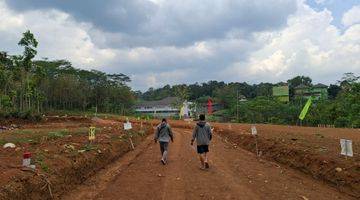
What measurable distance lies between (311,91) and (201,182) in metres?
110

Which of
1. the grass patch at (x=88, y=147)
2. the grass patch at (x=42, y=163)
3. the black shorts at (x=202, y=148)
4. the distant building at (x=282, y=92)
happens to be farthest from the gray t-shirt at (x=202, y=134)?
the distant building at (x=282, y=92)

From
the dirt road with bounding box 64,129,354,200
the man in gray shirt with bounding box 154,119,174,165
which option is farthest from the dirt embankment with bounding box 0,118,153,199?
the man in gray shirt with bounding box 154,119,174,165

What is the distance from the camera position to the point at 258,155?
22.6 meters

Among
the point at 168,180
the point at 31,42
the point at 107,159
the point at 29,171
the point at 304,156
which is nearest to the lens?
the point at 29,171

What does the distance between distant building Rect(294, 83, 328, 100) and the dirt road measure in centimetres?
9111

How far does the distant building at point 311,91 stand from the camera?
108938 mm

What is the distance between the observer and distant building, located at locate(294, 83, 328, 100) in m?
109

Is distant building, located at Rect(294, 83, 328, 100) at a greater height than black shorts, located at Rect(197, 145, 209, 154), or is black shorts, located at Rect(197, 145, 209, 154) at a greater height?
distant building, located at Rect(294, 83, 328, 100)

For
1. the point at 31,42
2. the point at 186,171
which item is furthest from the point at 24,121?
the point at 186,171

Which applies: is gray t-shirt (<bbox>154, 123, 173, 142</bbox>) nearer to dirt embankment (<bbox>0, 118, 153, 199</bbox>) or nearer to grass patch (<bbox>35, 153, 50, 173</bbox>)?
dirt embankment (<bbox>0, 118, 153, 199</bbox>)

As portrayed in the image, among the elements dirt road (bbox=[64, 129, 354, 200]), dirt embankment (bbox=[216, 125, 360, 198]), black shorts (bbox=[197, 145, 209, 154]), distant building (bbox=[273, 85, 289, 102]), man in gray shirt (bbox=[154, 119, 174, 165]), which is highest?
distant building (bbox=[273, 85, 289, 102])

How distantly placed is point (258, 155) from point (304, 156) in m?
5.14

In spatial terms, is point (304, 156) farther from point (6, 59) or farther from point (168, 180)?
point (6, 59)

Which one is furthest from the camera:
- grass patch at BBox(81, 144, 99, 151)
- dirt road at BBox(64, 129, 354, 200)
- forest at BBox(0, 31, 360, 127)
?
forest at BBox(0, 31, 360, 127)
